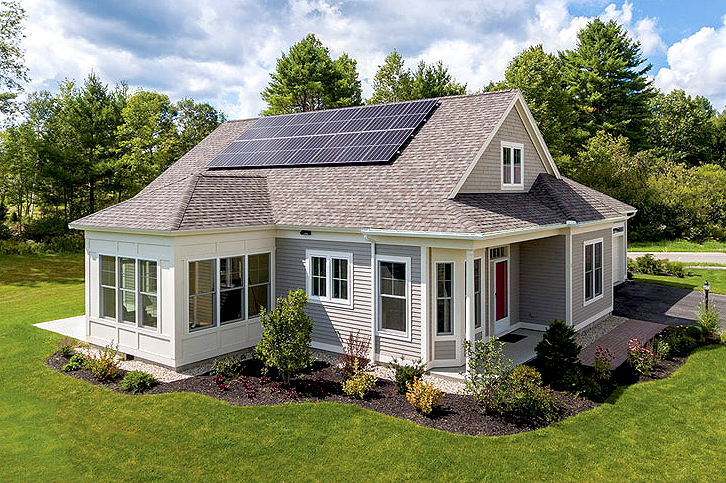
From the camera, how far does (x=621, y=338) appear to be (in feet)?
Answer: 49.8

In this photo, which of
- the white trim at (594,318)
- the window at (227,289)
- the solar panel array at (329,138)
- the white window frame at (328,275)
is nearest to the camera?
the window at (227,289)

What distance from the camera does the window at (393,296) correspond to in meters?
12.4

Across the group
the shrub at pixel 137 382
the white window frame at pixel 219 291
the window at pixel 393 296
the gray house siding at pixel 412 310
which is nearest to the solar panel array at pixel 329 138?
the gray house siding at pixel 412 310

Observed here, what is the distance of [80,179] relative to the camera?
3694cm

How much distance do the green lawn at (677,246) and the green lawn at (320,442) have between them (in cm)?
2758

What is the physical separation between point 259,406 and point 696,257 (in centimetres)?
3188

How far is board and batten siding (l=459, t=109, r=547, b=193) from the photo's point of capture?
14352 mm

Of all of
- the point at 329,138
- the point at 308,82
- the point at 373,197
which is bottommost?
the point at 373,197

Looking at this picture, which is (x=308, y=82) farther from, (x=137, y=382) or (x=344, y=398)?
(x=344, y=398)

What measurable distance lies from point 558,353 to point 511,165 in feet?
21.6

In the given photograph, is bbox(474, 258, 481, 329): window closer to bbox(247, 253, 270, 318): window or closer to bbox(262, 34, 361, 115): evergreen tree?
bbox(247, 253, 270, 318): window

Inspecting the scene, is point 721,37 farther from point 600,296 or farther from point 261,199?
point 261,199

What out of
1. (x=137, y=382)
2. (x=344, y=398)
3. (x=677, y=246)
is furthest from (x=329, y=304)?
(x=677, y=246)

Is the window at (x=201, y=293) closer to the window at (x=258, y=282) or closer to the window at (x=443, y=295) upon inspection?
the window at (x=258, y=282)
